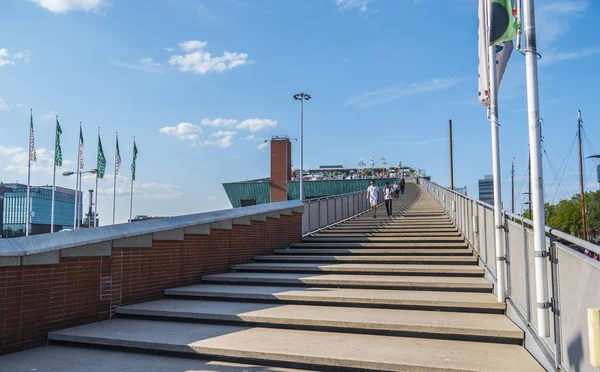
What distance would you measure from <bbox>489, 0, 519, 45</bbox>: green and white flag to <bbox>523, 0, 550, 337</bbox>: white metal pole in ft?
1.37

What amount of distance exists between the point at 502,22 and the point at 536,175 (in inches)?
69.4

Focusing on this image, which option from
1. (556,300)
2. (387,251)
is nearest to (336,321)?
(556,300)

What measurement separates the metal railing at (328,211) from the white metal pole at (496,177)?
787 centimetres

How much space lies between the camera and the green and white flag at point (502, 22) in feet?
16.2

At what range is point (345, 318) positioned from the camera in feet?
19.8

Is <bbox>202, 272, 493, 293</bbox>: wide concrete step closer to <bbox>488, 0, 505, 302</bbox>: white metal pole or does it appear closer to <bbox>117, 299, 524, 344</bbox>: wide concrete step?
<bbox>488, 0, 505, 302</bbox>: white metal pole

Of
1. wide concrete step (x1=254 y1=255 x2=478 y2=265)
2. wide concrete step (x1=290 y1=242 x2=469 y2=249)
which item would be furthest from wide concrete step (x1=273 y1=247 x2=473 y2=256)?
wide concrete step (x1=254 y1=255 x2=478 y2=265)

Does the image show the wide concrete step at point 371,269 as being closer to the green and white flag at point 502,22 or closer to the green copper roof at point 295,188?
the green and white flag at point 502,22

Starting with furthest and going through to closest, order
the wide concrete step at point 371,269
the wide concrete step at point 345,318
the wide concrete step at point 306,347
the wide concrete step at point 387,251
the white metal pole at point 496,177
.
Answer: the wide concrete step at point 387,251 → the wide concrete step at point 371,269 → the white metal pole at point 496,177 → the wide concrete step at point 345,318 → the wide concrete step at point 306,347

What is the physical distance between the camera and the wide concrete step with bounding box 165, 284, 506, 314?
6.43 meters

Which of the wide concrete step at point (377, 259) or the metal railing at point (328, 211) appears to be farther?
the metal railing at point (328, 211)

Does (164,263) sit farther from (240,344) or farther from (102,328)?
(240,344)

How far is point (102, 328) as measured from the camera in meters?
6.17

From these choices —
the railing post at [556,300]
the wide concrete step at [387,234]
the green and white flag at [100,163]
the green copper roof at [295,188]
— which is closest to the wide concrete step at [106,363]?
the railing post at [556,300]
